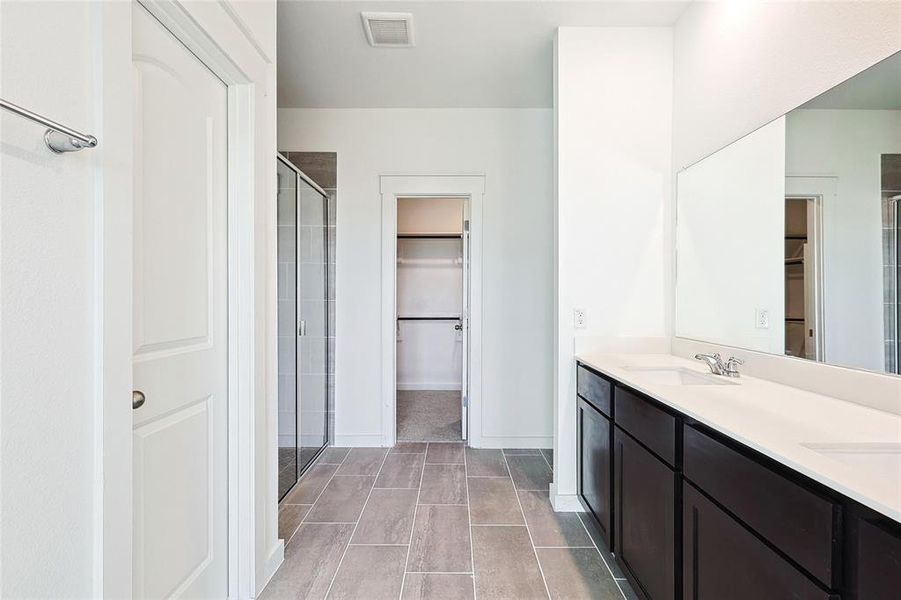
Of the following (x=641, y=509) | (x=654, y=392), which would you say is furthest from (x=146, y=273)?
(x=641, y=509)

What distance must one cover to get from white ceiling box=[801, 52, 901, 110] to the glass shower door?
9.05ft

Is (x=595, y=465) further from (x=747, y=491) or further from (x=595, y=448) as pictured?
(x=747, y=491)

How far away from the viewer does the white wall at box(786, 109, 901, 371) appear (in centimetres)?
124

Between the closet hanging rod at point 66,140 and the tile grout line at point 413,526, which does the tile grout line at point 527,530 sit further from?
the closet hanging rod at point 66,140

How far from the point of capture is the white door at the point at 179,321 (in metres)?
1.19

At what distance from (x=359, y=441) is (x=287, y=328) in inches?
50.6

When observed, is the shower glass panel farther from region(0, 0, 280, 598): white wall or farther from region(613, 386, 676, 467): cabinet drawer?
region(613, 386, 676, 467): cabinet drawer

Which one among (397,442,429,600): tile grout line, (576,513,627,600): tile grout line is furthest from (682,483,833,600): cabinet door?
(397,442,429,600): tile grout line

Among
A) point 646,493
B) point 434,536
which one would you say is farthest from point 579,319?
point 434,536

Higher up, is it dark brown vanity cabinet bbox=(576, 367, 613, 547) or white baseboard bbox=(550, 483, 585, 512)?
dark brown vanity cabinet bbox=(576, 367, 613, 547)

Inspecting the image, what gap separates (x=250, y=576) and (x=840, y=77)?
113 inches

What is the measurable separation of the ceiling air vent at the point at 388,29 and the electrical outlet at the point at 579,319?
1.92 metres

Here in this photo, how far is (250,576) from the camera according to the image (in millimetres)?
1618

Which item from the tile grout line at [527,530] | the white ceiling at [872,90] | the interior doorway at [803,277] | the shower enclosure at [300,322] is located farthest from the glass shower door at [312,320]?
the white ceiling at [872,90]
